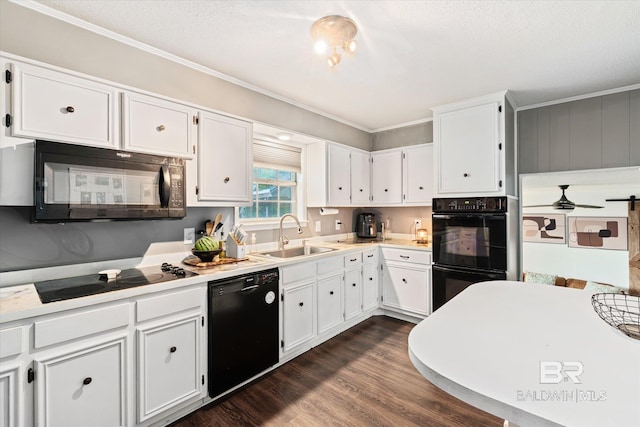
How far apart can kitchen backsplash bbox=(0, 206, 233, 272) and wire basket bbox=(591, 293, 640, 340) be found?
2541 millimetres

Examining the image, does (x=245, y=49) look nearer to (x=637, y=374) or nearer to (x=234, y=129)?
(x=234, y=129)

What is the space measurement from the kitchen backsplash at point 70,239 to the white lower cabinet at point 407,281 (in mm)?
2388

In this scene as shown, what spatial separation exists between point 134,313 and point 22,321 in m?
0.45

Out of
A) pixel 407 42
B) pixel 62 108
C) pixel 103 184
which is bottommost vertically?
pixel 103 184

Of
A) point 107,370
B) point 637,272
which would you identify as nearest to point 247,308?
point 107,370

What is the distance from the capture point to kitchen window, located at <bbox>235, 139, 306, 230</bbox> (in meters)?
3.05

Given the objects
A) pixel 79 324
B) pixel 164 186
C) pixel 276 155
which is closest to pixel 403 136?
pixel 276 155

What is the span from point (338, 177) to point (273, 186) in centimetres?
81

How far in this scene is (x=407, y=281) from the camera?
343cm

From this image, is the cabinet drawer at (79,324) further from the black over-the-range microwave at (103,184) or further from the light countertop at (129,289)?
the black over-the-range microwave at (103,184)

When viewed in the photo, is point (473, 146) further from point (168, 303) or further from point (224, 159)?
point (168, 303)

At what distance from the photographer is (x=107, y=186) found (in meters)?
1.76

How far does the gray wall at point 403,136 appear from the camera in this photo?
12.3ft

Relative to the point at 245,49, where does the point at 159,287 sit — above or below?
below
